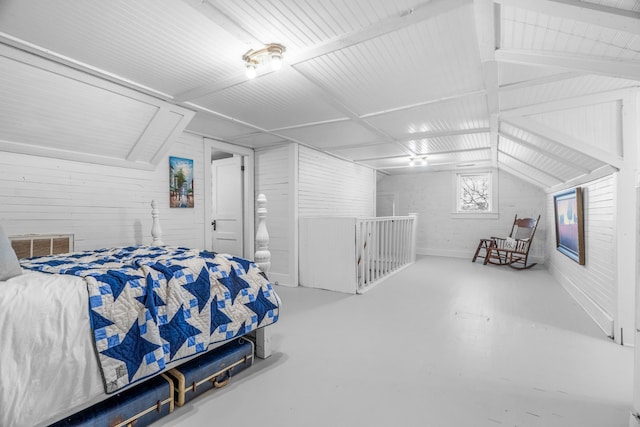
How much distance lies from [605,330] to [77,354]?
4.10m

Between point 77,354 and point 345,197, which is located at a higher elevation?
point 345,197

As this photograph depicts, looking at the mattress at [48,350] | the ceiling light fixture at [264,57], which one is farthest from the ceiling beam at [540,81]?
the mattress at [48,350]

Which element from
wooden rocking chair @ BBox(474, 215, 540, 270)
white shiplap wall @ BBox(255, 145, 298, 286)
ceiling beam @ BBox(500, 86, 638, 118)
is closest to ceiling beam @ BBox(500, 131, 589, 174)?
ceiling beam @ BBox(500, 86, 638, 118)

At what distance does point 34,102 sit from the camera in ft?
7.62

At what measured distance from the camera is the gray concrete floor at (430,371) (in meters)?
1.68

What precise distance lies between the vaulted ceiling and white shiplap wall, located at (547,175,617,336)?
0.92ft

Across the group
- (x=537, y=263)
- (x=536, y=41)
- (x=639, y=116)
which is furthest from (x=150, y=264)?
(x=537, y=263)

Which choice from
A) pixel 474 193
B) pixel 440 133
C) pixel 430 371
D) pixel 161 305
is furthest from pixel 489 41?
pixel 474 193

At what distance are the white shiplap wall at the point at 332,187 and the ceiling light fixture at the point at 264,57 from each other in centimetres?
268

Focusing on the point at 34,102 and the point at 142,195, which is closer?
the point at 34,102

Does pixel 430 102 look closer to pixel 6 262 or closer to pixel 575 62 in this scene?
pixel 575 62

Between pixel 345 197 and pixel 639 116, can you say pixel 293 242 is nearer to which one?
pixel 345 197

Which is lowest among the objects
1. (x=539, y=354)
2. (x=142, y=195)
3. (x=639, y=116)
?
(x=539, y=354)

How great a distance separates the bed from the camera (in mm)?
1232
